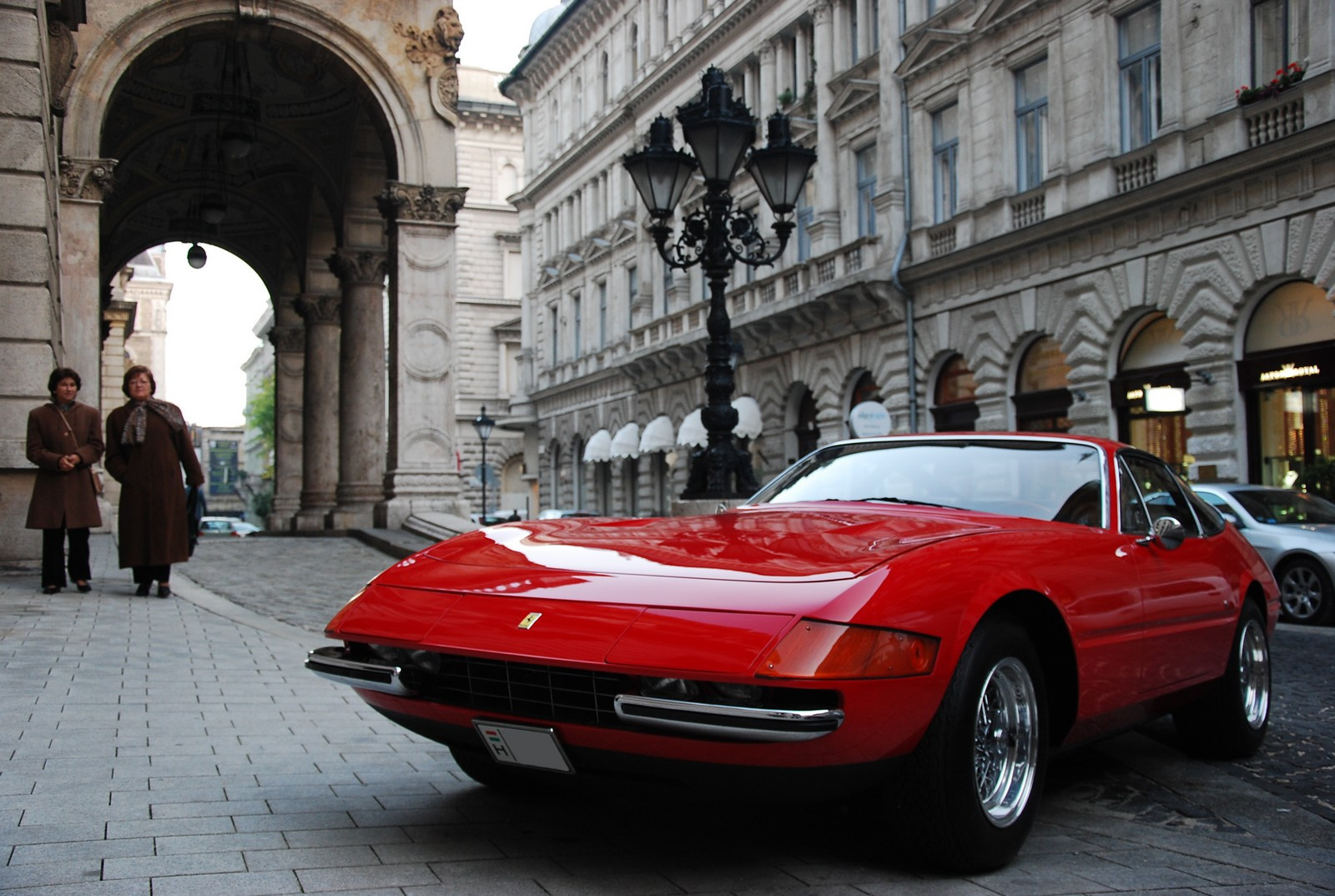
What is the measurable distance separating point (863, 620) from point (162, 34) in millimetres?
15798

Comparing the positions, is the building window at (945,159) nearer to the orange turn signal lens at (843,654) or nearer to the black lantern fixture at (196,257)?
the black lantern fixture at (196,257)

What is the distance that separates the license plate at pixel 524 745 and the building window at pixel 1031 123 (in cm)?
2342

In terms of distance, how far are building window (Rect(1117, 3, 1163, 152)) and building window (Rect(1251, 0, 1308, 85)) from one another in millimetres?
2172

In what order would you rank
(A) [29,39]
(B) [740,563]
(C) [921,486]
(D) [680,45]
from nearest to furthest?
(B) [740,563] → (C) [921,486] → (A) [29,39] → (D) [680,45]

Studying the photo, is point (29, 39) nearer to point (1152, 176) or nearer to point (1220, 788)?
point (1220, 788)

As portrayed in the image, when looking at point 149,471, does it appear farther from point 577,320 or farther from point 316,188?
point 577,320

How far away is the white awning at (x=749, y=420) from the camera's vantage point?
35844 mm

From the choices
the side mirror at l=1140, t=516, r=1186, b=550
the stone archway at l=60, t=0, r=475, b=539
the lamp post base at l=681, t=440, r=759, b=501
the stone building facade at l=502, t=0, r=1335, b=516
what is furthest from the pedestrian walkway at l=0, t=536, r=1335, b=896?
the stone archway at l=60, t=0, r=475, b=539

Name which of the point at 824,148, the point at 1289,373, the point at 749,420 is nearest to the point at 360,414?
the point at 1289,373

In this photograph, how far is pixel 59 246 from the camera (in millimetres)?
15773

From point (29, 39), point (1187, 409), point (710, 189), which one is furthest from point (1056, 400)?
point (29, 39)

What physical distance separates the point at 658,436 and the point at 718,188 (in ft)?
97.9

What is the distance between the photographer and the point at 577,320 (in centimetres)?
5097

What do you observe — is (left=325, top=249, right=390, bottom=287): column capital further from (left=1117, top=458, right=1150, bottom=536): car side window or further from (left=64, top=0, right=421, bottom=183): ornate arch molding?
(left=1117, top=458, right=1150, bottom=536): car side window
